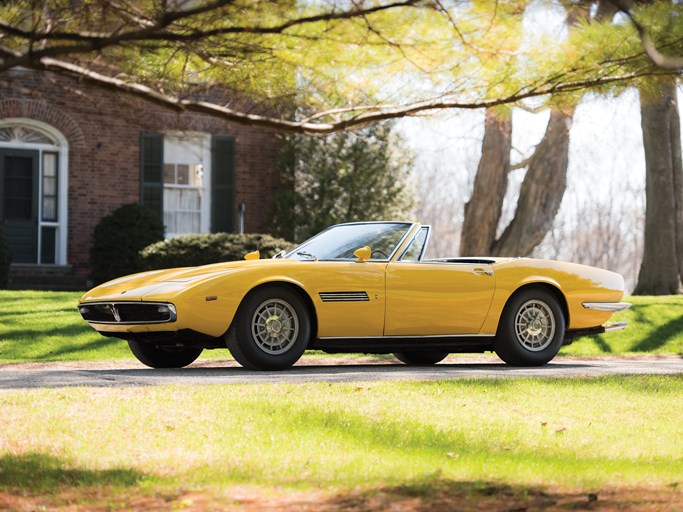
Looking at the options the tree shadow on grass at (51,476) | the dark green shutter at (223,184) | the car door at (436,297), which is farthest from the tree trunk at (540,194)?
the tree shadow on grass at (51,476)

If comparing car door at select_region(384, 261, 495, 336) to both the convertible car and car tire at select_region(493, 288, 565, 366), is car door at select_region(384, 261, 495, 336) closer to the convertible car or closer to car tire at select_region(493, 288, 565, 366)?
the convertible car

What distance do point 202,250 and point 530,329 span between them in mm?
10792

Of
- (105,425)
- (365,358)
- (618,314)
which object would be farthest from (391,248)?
(618,314)

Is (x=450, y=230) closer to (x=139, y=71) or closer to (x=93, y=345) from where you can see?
(x=93, y=345)

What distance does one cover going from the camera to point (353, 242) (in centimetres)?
1111

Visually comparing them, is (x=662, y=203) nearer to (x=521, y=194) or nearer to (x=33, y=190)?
(x=521, y=194)

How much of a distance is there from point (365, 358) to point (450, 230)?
44.8 metres

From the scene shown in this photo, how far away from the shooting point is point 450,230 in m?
58.8

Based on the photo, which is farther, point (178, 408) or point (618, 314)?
point (618, 314)

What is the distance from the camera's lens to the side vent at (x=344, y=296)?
10.4 metres

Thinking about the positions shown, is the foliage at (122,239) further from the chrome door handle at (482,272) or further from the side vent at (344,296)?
the side vent at (344,296)

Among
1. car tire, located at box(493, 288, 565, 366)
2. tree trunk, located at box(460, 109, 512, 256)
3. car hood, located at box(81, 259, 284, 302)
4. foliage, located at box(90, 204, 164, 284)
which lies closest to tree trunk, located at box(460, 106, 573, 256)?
tree trunk, located at box(460, 109, 512, 256)

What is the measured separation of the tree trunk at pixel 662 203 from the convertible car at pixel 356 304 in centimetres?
1220

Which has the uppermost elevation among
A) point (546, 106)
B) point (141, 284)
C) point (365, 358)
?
point (546, 106)
